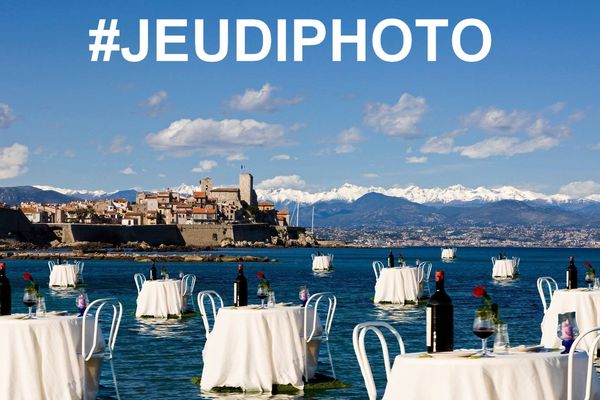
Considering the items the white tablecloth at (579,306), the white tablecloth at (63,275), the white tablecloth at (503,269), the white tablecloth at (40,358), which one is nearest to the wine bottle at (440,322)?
the white tablecloth at (40,358)

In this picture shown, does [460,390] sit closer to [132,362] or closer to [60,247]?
[132,362]

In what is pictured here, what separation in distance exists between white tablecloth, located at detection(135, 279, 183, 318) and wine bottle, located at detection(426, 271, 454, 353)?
20.4m

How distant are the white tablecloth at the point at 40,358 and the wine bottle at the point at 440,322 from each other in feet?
17.0

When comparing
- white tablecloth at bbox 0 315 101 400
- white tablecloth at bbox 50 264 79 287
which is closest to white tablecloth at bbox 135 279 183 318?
white tablecloth at bbox 0 315 101 400

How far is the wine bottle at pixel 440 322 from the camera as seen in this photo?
8.08 metres

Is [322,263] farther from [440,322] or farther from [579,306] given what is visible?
[440,322]

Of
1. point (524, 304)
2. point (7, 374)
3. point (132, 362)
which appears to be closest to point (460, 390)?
point (7, 374)

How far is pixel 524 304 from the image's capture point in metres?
38.4

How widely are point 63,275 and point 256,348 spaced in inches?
1431

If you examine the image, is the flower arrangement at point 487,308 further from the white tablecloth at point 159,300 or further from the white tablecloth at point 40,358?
the white tablecloth at point 159,300

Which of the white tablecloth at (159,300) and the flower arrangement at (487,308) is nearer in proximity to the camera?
the flower arrangement at (487,308)

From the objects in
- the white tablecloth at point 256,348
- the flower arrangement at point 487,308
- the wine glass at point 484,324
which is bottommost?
the white tablecloth at point 256,348

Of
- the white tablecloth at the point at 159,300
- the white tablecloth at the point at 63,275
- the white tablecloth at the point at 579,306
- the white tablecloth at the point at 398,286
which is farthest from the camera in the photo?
the white tablecloth at the point at 63,275

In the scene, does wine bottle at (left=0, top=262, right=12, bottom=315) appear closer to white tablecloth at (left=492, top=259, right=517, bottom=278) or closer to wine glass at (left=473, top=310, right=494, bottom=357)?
wine glass at (left=473, top=310, right=494, bottom=357)
